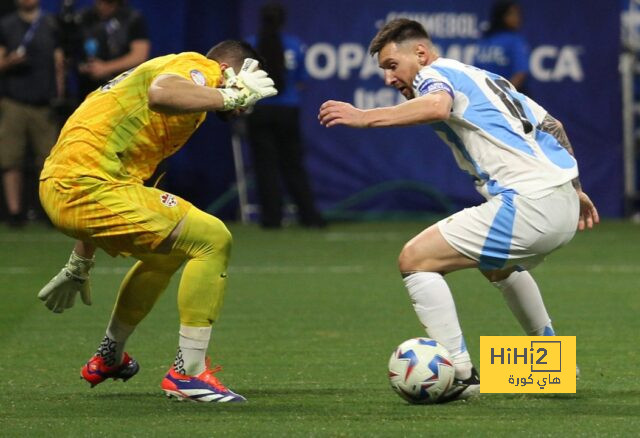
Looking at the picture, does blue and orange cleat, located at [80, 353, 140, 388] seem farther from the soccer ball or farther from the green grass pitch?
the soccer ball

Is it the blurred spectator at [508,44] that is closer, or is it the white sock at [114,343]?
the white sock at [114,343]

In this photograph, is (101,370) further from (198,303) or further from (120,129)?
(120,129)

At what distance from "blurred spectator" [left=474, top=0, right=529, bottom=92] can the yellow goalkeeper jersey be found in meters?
9.17

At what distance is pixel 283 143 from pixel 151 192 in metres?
9.77

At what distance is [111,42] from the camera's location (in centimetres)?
1577

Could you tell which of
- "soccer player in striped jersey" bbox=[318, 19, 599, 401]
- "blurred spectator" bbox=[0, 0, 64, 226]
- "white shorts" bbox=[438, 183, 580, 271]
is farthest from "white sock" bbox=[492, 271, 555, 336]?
"blurred spectator" bbox=[0, 0, 64, 226]

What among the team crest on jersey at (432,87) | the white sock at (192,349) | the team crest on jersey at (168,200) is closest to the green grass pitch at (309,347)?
the white sock at (192,349)

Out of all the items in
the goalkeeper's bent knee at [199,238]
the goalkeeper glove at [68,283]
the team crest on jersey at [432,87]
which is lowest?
the goalkeeper glove at [68,283]

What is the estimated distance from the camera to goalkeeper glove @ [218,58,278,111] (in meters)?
6.52

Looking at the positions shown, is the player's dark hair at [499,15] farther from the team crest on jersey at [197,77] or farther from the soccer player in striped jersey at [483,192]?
the team crest on jersey at [197,77]

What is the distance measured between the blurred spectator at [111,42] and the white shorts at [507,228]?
9.19 m

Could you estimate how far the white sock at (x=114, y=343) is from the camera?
23.6 feet

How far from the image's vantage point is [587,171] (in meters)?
17.9

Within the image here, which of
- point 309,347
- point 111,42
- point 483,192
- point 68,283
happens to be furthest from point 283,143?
point 483,192
